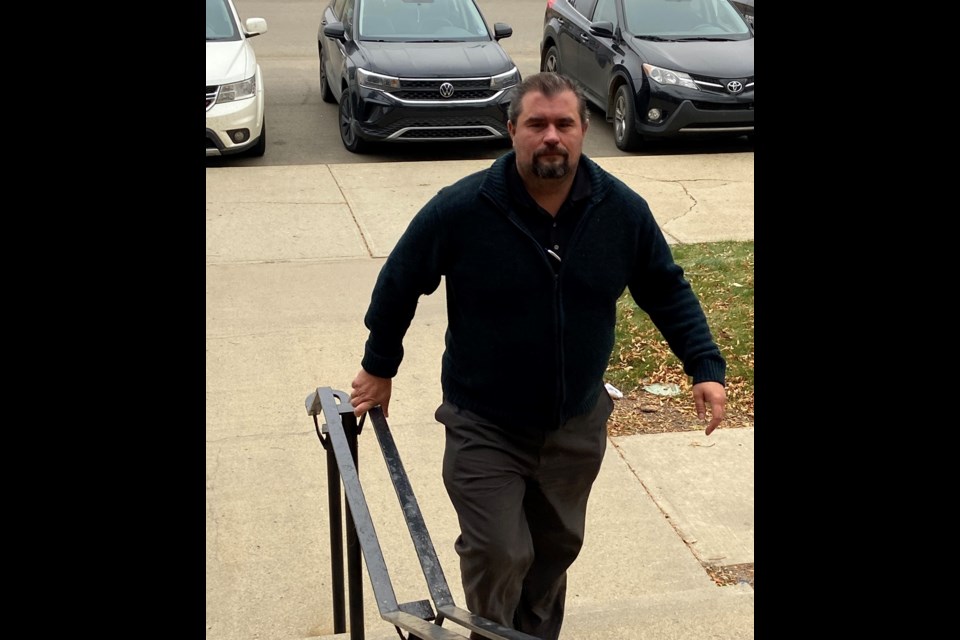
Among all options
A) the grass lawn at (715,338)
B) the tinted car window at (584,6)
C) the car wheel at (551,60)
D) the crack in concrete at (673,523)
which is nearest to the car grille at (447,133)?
the tinted car window at (584,6)

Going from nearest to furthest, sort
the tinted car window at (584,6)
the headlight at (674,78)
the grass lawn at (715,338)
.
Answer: the grass lawn at (715,338) < the headlight at (674,78) < the tinted car window at (584,6)

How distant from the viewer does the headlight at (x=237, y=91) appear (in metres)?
11.2

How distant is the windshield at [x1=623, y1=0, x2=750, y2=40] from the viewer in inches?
493

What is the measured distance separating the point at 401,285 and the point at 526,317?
390 millimetres

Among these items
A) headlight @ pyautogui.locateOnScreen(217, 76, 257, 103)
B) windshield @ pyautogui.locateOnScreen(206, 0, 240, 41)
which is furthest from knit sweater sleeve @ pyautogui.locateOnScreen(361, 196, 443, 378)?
windshield @ pyautogui.locateOnScreen(206, 0, 240, 41)

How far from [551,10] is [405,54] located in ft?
11.4

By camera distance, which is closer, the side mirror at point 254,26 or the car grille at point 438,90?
the car grille at point 438,90

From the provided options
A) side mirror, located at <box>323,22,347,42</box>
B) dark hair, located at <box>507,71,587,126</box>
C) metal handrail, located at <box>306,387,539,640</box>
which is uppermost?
dark hair, located at <box>507,71,587,126</box>

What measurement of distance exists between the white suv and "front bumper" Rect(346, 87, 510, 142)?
37.7 inches

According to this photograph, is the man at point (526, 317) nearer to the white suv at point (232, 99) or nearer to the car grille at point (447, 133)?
the white suv at point (232, 99)

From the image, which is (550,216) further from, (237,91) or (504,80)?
(504,80)

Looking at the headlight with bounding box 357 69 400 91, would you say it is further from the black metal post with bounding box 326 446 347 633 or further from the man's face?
the man's face

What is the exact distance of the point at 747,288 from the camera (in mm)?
8305
